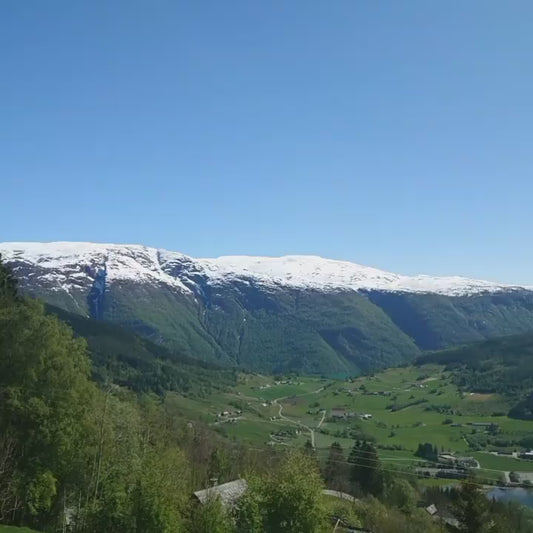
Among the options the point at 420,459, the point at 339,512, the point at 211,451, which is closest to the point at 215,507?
the point at 339,512

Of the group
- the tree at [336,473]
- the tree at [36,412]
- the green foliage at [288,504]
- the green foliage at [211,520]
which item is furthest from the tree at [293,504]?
the tree at [336,473]

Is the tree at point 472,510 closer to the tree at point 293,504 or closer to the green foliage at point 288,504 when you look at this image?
the green foliage at point 288,504

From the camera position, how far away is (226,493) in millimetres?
62188

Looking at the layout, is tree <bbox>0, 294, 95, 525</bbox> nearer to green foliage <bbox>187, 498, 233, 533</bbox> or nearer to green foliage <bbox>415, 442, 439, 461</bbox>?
green foliage <bbox>187, 498, 233, 533</bbox>

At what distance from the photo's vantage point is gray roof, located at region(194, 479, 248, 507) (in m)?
53.5

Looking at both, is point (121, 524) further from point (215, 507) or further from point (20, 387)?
point (20, 387)

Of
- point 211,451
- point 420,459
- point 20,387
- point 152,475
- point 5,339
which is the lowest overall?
point 420,459

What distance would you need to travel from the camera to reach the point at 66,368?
49.2 metres

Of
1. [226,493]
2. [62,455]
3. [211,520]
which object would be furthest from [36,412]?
[226,493]

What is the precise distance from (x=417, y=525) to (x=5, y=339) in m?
55.6

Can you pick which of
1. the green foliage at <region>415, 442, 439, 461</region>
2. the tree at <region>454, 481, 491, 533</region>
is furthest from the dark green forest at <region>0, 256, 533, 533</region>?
the green foliage at <region>415, 442, 439, 461</region>

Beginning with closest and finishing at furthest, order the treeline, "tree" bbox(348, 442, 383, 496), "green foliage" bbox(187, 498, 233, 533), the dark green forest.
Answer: the treeline
the dark green forest
"green foliage" bbox(187, 498, 233, 533)
"tree" bbox(348, 442, 383, 496)

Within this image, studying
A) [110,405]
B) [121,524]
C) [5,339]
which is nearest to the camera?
[121,524]

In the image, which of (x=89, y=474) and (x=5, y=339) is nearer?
(x=5, y=339)
